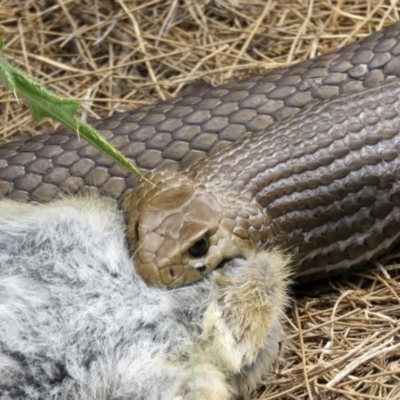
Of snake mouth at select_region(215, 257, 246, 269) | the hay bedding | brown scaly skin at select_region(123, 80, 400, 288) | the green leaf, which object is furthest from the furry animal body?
the hay bedding

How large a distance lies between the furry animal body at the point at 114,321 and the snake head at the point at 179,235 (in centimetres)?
4

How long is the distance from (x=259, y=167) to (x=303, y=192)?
178 millimetres

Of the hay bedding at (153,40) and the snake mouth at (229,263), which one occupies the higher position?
the hay bedding at (153,40)

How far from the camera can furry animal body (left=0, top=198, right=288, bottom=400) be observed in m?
2.86

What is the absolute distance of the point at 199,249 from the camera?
10.3 ft

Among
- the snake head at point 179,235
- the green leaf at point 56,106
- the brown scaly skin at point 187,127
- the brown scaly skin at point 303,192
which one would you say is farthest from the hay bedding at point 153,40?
the green leaf at point 56,106

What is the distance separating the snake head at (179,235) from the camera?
310 cm

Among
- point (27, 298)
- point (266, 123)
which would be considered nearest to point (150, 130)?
point (266, 123)

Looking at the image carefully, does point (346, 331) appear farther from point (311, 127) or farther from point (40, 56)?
point (40, 56)

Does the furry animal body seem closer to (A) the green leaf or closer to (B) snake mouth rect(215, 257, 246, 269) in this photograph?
(B) snake mouth rect(215, 257, 246, 269)

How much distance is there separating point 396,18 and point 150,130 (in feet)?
4.91

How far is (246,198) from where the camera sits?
132 inches

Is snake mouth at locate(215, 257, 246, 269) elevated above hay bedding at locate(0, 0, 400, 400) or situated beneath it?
situated beneath

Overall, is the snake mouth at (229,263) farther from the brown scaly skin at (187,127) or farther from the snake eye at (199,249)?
the brown scaly skin at (187,127)
